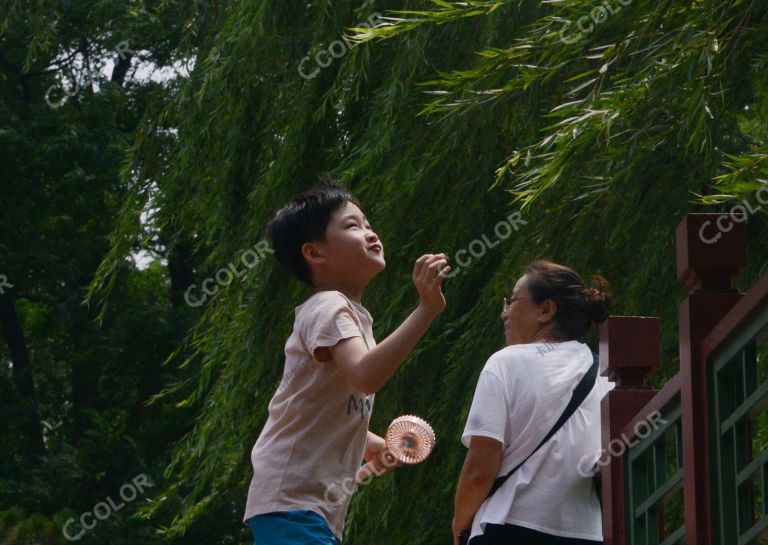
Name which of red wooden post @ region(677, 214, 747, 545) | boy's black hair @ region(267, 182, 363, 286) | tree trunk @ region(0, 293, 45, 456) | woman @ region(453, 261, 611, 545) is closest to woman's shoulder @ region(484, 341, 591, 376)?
woman @ region(453, 261, 611, 545)

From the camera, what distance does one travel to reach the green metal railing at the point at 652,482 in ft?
8.64

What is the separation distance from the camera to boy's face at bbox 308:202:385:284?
3068 millimetres

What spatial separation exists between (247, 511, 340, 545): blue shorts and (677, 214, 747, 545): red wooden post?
838 mm

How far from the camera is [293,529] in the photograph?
2.84 m

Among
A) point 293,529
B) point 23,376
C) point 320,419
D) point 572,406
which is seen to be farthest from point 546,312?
point 23,376

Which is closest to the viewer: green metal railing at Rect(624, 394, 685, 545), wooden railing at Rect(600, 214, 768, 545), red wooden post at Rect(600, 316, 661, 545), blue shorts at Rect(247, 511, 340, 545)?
wooden railing at Rect(600, 214, 768, 545)

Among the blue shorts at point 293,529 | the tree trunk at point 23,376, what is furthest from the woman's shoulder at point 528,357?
the tree trunk at point 23,376

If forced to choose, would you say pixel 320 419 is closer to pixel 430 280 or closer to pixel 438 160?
pixel 430 280

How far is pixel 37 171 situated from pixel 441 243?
12.3 meters

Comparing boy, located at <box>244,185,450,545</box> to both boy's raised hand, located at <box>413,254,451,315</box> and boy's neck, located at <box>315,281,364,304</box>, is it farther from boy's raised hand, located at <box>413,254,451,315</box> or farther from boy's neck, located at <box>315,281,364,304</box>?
boy's raised hand, located at <box>413,254,451,315</box>

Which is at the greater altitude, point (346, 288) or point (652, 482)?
point (346, 288)

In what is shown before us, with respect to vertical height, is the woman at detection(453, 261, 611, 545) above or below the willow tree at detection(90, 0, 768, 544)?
below

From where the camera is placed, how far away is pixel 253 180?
20.9 ft

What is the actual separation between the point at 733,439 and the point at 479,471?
990 millimetres
